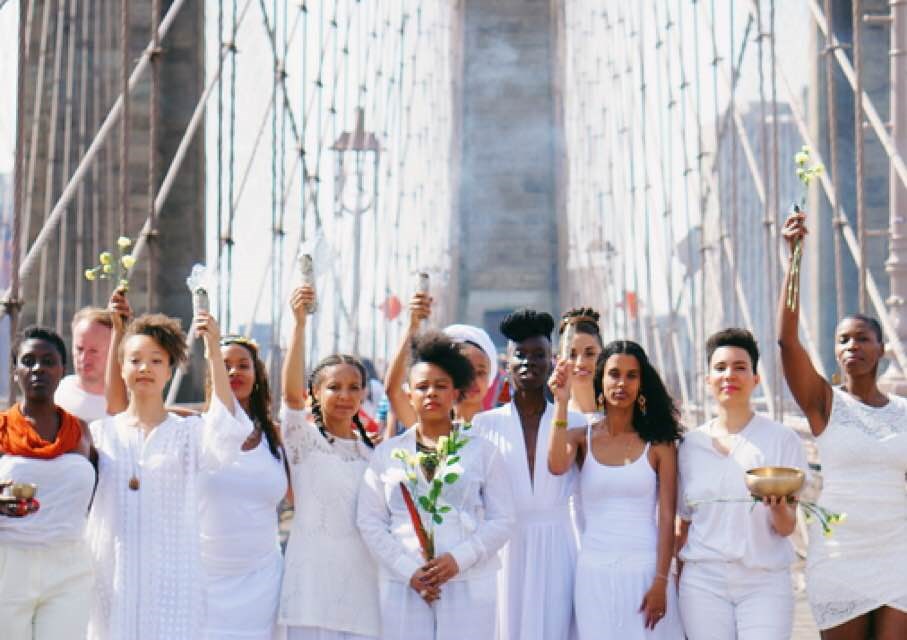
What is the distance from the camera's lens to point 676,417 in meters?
3.56

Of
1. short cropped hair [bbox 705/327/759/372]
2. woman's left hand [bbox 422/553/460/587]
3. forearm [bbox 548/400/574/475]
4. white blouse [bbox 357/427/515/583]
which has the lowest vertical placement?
woman's left hand [bbox 422/553/460/587]

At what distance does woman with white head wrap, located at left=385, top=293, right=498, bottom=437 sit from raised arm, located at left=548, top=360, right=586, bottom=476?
1.00ft

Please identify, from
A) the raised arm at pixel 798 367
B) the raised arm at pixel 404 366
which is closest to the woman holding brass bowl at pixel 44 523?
the raised arm at pixel 404 366

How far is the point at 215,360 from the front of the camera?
3297mm

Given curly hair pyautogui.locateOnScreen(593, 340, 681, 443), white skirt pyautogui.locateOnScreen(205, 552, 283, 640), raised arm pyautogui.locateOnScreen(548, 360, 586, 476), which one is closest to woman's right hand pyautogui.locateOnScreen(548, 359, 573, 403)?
raised arm pyautogui.locateOnScreen(548, 360, 586, 476)

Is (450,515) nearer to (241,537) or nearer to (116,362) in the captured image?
(241,537)

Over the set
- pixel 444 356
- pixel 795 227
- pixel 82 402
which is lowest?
pixel 82 402

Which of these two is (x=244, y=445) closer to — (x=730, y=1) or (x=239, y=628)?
(x=239, y=628)

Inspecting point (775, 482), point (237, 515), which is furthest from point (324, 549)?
point (775, 482)

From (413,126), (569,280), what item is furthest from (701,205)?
(413,126)

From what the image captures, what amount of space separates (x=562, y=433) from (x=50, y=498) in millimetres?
1141

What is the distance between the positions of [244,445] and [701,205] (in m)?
7.37

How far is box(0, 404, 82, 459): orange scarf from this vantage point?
10.3 feet

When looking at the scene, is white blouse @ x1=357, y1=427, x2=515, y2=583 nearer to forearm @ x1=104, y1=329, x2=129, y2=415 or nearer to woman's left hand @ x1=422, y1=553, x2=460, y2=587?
woman's left hand @ x1=422, y1=553, x2=460, y2=587
